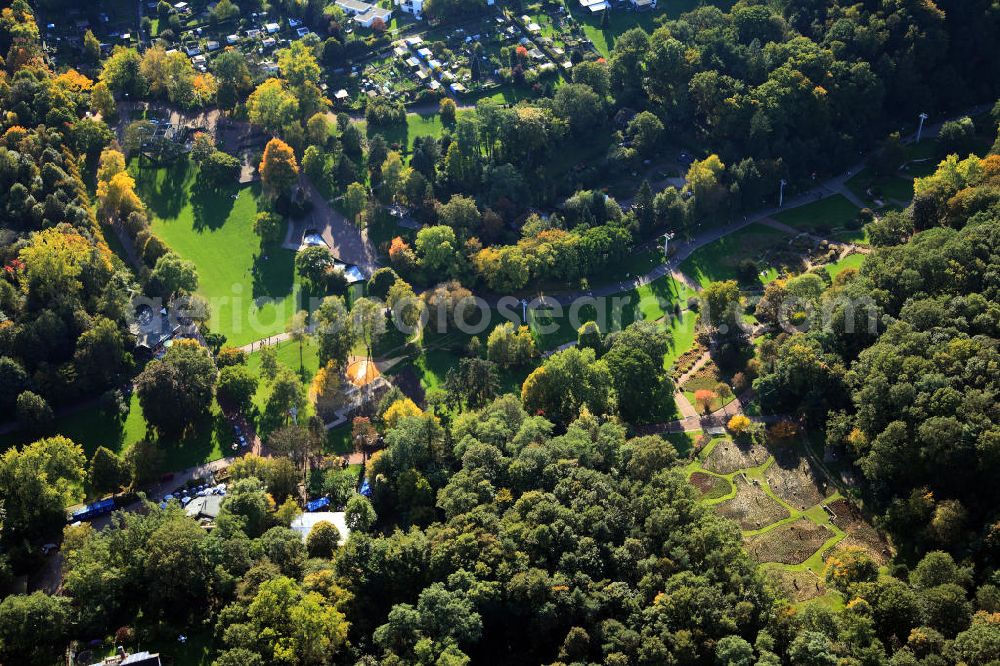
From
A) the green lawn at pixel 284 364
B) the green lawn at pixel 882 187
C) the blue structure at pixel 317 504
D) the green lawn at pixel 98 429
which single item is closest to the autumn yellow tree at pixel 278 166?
the green lawn at pixel 284 364

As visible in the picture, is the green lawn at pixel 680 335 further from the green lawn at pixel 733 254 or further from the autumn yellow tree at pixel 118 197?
the autumn yellow tree at pixel 118 197

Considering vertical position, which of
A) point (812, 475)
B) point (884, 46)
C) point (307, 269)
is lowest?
point (812, 475)

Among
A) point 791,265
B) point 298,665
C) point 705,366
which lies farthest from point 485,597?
point 791,265

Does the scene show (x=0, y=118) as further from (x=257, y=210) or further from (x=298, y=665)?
(x=298, y=665)

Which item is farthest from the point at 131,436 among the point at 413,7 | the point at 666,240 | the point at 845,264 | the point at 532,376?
the point at 413,7

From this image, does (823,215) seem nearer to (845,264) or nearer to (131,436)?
(845,264)

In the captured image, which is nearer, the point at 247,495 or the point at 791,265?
the point at 247,495
